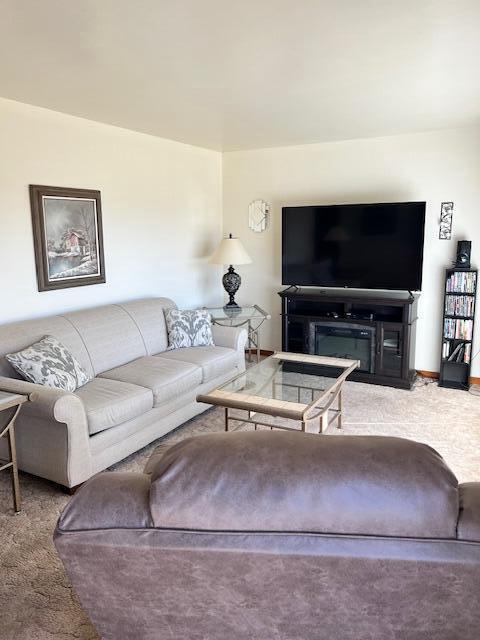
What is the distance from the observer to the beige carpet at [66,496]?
1.92m

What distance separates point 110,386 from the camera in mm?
3268

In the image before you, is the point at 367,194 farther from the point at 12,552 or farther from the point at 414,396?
the point at 12,552

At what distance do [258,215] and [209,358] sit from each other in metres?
2.35

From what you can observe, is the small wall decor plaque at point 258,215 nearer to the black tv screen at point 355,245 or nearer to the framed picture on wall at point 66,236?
the black tv screen at point 355,245

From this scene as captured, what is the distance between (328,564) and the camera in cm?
88

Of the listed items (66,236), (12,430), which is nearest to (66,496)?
(12,430)

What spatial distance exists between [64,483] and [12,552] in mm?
487

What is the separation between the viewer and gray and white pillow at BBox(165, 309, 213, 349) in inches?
171

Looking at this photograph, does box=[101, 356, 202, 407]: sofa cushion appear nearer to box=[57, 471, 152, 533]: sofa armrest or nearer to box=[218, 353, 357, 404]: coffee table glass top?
box=[218, 353, 357, 404]: coffee table glass top

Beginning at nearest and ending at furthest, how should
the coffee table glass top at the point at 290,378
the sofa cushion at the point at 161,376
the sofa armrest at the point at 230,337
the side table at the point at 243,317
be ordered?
the coffee table glass top at the point at 290,378 < the sofa cushion at the point at 161,376 < the sofa armrest at the point at 230,337 < the side table at the point at 243,317

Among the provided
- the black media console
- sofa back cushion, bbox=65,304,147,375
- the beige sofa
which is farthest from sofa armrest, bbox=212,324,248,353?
the black media console

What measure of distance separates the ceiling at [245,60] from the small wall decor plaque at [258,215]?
1.55 m

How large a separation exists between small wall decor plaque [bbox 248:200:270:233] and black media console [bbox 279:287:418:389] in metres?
0.92

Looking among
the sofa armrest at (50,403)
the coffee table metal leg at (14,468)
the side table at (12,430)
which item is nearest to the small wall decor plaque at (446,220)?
the sofa armrest at (50,403)
